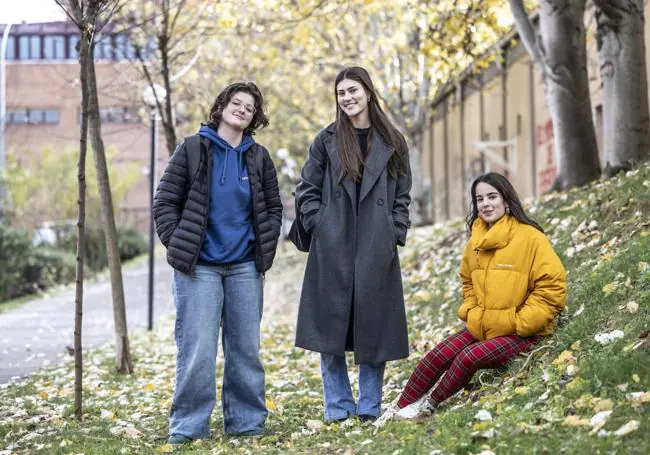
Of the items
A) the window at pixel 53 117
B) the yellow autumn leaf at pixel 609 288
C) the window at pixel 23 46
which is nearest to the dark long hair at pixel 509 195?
the yellow autumn leaf at pixel 609 288

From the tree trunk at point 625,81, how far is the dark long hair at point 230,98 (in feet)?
18.5

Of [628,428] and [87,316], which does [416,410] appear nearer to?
[628,428]

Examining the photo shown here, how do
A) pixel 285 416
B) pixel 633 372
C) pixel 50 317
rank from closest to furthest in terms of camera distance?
1. pixel 633 372
2. pixel 285 416
3. pixel 50 317

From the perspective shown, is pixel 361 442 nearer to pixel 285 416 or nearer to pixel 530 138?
pixel 285 416

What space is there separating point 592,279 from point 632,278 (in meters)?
0.48

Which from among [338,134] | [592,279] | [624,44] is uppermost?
[624,44]

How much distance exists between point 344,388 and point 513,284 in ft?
3.91

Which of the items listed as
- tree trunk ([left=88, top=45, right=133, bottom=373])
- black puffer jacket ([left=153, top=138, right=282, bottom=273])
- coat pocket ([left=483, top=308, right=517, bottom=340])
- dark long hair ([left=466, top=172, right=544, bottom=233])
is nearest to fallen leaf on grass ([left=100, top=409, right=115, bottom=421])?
black puffer jacket ([left=153, top=138, right=282, bottom=273])

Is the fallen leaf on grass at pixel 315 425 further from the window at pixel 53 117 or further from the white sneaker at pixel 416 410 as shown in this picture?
the window at pixel 53 117

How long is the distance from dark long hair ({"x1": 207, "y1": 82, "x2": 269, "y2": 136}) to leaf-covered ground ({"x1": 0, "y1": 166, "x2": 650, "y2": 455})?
180 cm

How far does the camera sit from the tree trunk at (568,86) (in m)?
11.8

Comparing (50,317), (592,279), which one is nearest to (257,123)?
(592,279)

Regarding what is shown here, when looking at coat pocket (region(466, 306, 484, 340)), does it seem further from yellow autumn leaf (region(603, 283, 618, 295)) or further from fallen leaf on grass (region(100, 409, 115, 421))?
fallen leaf on grass (region(100, 409, 115, 421))

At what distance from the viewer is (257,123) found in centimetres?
632
